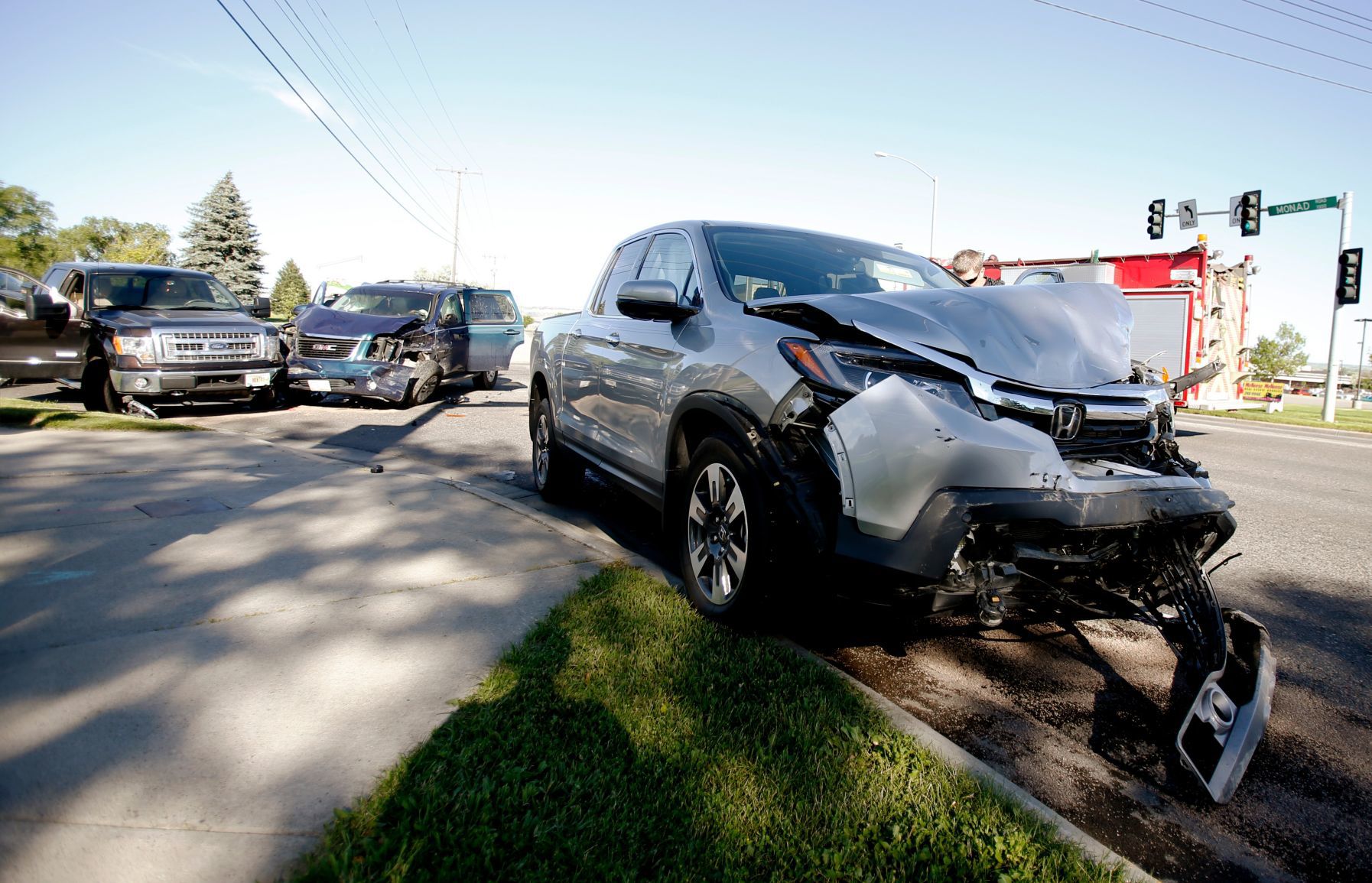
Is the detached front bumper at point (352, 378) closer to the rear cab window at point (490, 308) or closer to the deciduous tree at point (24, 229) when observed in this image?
the rear cab window at point (490, 308)

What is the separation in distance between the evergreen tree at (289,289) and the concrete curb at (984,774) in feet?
259

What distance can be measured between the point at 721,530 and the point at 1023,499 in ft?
4.46

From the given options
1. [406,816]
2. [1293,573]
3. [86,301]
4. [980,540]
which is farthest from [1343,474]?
[86,301]

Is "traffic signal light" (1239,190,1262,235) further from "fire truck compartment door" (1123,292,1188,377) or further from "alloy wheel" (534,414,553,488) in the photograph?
"alloy wheel" (534,414,553,488)

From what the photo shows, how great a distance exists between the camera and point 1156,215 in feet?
77.0

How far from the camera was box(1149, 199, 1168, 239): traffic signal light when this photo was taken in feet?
76.8

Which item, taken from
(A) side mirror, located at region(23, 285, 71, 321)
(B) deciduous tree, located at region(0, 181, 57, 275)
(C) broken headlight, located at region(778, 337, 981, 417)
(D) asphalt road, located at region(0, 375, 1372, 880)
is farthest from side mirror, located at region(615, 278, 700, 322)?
(B) deciduous tree, located at region(0, 181, 57, 275)

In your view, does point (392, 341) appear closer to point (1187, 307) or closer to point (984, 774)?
point (984, 774)

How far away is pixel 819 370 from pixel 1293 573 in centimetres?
417

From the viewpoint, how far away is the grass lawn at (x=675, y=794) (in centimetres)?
206

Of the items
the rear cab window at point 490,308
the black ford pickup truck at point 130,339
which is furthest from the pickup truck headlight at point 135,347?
the rear cab window at point 490,308

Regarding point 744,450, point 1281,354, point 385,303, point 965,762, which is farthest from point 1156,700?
point 1281,354

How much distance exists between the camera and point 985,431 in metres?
2.73

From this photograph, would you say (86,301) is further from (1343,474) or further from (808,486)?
(1343,474)
